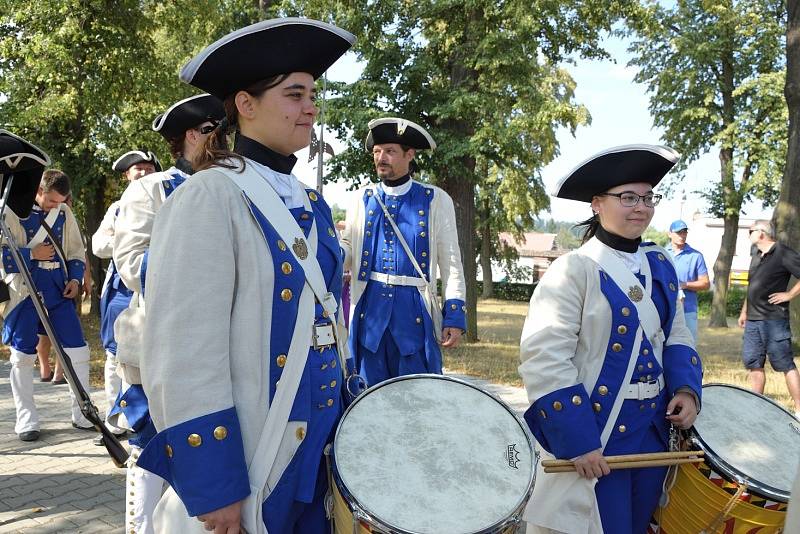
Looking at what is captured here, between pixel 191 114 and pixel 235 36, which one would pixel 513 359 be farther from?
pixel 235 36

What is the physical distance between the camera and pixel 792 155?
1299cm

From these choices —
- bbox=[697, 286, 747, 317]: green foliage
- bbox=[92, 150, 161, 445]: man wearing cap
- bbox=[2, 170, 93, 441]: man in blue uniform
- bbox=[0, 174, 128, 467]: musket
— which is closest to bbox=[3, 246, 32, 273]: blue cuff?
bbox=[2, 170, 93, 441]: man in blue uniform

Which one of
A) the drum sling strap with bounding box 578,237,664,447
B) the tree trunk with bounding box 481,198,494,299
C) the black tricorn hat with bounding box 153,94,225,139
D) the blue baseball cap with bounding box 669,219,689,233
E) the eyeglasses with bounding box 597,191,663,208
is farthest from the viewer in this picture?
the tree trunk with bounding box 481,198,494,299

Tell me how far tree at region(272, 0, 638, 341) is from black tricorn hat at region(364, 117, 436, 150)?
7119 millimetres

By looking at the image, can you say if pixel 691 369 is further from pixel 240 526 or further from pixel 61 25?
pixel 61 25

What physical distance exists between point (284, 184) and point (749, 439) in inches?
88.1

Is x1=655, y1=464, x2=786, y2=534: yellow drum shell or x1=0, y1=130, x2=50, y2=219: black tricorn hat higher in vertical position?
x1=0, y1=130, x2=50, y2=219: black tricorn hat

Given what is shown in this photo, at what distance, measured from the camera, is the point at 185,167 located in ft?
11.6

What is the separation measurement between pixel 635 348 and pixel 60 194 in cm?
574

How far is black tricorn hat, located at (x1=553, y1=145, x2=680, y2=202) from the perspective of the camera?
3.05 m

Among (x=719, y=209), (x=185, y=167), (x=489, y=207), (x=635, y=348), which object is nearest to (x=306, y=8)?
(x=185, y=167)

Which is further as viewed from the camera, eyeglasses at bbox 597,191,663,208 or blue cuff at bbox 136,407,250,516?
eyeglasses at bbox 597,191,663,208

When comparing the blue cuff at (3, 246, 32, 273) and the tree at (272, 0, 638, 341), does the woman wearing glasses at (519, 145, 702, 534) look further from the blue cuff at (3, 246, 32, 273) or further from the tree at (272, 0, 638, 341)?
the tree at (272, 0, 638, 341)

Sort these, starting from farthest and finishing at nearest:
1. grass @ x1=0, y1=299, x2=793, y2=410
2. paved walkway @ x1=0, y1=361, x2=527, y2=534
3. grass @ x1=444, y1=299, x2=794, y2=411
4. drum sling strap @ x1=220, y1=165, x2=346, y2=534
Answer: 1. grass @ x1=444, y1=299, x2=794, y2=411
2. grass @ x1=0, y1=299, x2=793, y2=410
3. paved walkway @ x1=0, y1=361, x2=527, y2=534
4. drum sling strap @ x1=220, y1=165, x2=346, y2=534
